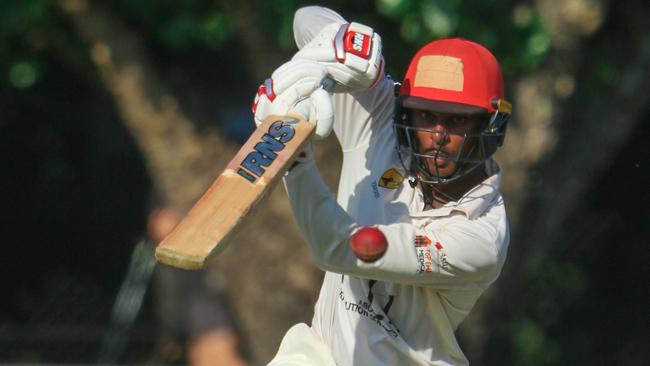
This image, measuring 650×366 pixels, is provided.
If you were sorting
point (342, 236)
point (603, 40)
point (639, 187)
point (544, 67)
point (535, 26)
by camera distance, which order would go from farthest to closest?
point (639, 187) → point (603, 40) → point (544, 67) → point (535, 26) → point (342, 236)

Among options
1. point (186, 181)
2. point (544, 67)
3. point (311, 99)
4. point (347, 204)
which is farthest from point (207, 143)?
point (311, 99)

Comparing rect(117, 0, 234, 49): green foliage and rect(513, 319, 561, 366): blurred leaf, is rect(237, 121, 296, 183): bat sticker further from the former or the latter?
rect(513, 319, 561, 366): blurred leaf

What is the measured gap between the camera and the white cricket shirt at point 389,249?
315 centimetres

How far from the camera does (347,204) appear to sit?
3.68 m

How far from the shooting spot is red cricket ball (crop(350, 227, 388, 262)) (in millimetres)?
3082

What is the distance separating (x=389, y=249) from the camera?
316cm

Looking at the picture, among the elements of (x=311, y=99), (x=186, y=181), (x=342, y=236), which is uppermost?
(x=311, y=99)

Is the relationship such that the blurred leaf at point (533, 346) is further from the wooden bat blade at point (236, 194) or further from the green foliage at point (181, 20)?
the wooden bat blade at point (236, 194)

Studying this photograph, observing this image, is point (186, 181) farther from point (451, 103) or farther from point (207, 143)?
point (451, 103)

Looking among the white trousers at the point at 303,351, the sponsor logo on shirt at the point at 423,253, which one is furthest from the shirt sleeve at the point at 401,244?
the white trousers at the point at 303,351

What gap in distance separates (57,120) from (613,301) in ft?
13.8

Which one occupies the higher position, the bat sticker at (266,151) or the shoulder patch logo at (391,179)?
the bat sticker at (266,151)

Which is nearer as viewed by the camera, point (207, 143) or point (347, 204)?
point (347, 204)

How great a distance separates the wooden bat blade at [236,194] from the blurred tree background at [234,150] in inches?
121
